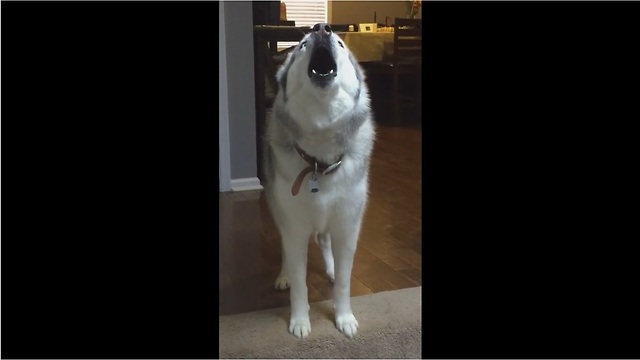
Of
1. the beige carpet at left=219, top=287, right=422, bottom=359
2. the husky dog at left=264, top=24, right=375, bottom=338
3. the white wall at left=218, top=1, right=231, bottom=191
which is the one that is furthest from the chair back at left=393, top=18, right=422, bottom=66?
the beige carpet at left=219, top=287, right=422, bottom=359

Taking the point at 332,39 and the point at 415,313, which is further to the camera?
the point at 415,313

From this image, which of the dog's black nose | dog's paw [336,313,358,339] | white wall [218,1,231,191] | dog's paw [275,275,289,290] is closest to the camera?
the dog's black nose

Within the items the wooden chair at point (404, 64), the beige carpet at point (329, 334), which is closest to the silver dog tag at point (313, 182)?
the wooden chair at point (404, 64)

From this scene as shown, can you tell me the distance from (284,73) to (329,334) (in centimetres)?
58

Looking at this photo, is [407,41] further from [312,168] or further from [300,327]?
[300,327]

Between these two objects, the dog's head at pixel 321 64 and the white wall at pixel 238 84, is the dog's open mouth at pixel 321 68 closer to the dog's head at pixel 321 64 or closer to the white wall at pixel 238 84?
the dog's head at pixel 321 64

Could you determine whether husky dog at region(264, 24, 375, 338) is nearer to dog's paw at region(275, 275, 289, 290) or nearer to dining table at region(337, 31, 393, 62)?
dining table at region(337, 31, 393, 62)

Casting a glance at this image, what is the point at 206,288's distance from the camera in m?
0.80

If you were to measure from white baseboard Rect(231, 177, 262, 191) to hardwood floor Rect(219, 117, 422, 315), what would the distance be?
0.05ft

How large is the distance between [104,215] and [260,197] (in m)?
0.71

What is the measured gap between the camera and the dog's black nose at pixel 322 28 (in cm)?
97

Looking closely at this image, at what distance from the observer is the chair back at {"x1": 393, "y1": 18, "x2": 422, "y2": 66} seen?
1.12 metres
